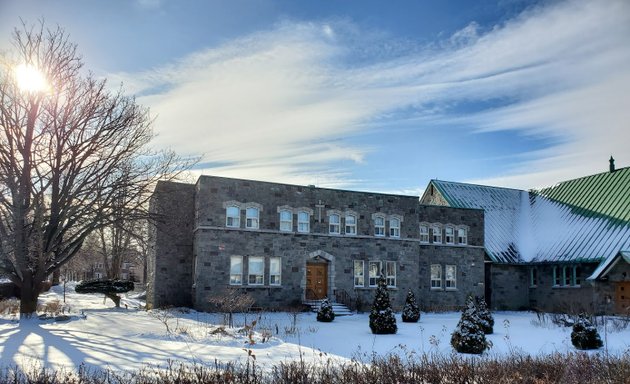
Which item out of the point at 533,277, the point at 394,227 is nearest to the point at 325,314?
the point at 394,227

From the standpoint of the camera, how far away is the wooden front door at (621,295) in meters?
33.2

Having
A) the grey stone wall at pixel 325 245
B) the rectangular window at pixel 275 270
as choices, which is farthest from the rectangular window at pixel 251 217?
the rectangular window at pixel 275 270

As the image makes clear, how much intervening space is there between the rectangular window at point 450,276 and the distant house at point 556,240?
284 centimetres

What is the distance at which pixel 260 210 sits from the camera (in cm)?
3272

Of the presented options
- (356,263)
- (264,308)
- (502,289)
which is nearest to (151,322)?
(264,308)

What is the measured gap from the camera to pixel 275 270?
32781 millimetres

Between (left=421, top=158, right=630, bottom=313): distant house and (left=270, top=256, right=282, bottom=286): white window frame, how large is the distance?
50.5 ft

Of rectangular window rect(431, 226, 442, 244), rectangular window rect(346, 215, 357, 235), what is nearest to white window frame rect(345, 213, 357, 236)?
rectangular window rect(346, 215, 357, 235)

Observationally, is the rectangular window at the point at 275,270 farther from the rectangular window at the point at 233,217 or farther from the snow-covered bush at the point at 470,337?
the snow-covered bush at the point at 470,337

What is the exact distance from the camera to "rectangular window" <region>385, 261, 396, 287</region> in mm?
36062

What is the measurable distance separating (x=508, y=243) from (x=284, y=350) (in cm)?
2979

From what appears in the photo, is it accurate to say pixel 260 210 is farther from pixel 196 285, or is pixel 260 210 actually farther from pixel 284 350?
pixel 284 350

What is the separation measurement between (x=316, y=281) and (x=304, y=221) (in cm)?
364

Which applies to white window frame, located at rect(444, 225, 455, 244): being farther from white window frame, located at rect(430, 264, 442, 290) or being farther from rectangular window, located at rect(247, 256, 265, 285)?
rectangular window, located at rect(247, 256, 265, 285)
